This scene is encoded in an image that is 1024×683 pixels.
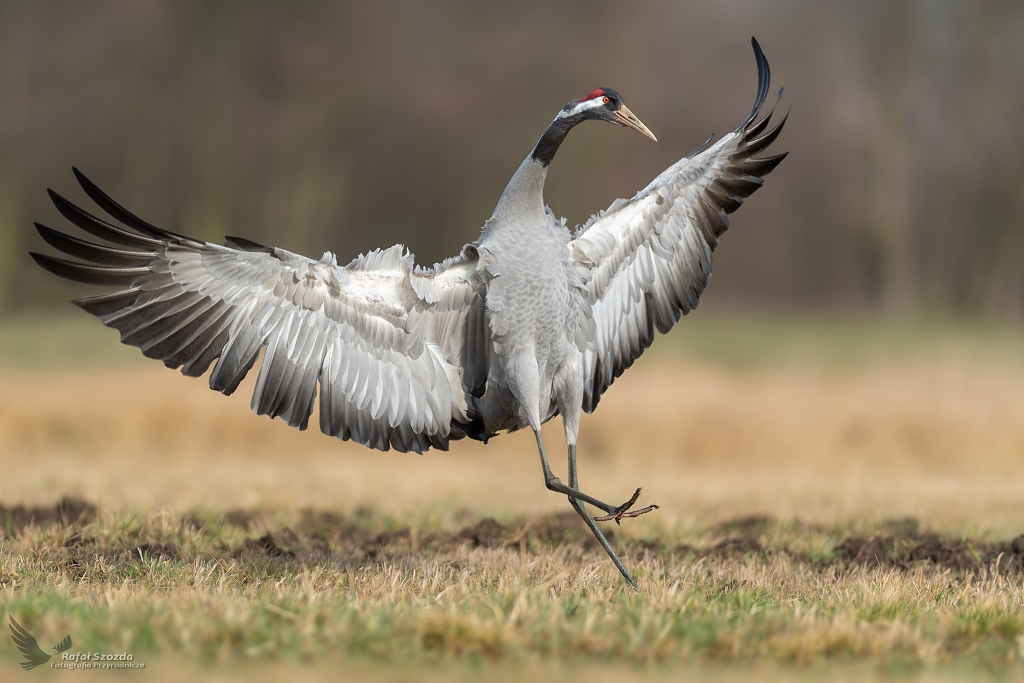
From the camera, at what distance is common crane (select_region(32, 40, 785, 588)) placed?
15.6ft

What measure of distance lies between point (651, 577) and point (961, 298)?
1036cm

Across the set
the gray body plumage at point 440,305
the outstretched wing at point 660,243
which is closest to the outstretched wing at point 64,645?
the gray body plumage at point 440,305

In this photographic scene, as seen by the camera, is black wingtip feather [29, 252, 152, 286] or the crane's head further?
the crane's head

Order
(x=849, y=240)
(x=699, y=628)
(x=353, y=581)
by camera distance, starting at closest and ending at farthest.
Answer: (x=699, y=628) < (x=353, y=581) < (x=849, y=240)

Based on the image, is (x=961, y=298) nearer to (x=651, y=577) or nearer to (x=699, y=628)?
(x=651, y=577)

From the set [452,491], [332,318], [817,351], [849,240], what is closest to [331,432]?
[332,318]

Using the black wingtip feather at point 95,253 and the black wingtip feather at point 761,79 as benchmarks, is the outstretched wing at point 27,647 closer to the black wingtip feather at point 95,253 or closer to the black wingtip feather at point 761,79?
the black wingtip feather at point 95,253

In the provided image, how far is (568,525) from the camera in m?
6.26

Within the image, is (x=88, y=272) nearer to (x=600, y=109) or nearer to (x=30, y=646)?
(x=30, y=646)

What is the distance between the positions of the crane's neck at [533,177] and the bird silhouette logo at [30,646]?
9.22 ft

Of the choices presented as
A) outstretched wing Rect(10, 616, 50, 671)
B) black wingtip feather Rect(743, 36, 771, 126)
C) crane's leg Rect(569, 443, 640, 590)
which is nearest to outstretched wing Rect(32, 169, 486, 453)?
crane's leg Rect(569, 443, 640, 590)

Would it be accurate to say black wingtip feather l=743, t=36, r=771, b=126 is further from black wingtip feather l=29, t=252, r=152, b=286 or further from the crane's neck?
black wingtip feather l=29, t=252, r=152, b=286

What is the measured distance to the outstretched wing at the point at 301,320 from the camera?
4.72 meters

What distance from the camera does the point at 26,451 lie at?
10.1 m
